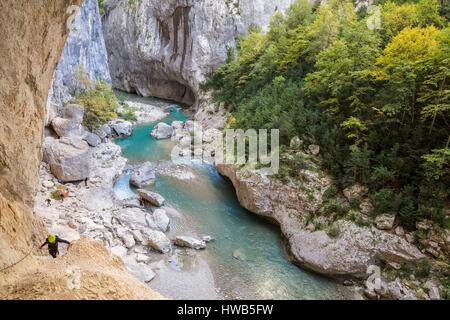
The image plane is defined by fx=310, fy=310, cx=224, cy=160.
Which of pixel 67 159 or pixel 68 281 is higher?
pixel 67 159

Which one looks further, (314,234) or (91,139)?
(91,139)

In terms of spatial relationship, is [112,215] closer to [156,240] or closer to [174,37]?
[156,240]

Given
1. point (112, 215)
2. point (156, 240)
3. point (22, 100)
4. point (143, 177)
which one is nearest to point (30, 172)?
point (22, 100)

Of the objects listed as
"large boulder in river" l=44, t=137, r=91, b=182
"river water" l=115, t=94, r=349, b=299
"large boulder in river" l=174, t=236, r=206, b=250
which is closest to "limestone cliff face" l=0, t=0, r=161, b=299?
"large boulder in river" l=174, t=236, r=206, b=250

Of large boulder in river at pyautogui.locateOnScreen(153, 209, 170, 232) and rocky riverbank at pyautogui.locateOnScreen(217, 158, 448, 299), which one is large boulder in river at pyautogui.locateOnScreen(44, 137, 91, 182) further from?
rocky riverbank at pyautogui.locateOnScreen(217, 158, 448, 299)

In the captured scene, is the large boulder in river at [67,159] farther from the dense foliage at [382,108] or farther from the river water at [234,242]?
the dense foliage at [382,108]

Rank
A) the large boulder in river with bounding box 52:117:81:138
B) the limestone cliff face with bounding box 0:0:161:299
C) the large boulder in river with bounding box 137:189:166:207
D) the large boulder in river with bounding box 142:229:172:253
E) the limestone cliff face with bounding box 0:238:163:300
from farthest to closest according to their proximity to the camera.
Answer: the large boulder in river with bounding box 52:117:81:138
the large boulder in river with bounding box 137:189:166:207
the large boulder in river with bounding box 142:229:172:253
the limestone cliff face with bounding box 0:0:161:299
the limestone cliff face with bounding box 0:238:163:300
